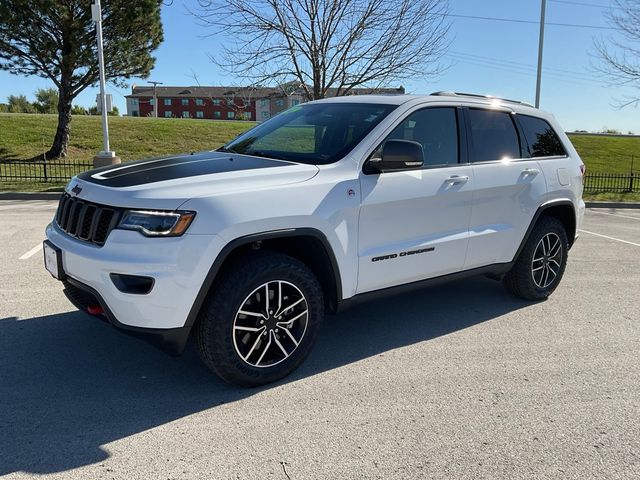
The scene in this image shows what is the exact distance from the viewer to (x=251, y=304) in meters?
3.44

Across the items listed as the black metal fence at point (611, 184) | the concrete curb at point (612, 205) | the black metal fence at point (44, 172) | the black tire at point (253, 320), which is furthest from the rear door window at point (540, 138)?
the black metal fence at point (611, 184)

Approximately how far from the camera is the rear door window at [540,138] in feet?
17.1

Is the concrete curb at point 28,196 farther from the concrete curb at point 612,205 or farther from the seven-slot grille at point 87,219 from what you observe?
the concrete curb at point 612,205

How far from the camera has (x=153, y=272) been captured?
3031 mm

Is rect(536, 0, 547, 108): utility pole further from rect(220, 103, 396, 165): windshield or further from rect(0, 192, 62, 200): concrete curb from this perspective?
rect(220, 103, 396, 165): windshield

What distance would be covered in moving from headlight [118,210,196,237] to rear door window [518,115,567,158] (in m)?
3.48

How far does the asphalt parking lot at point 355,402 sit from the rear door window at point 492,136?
1.45 m

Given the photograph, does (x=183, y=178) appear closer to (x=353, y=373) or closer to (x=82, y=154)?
(x=353, y=373)

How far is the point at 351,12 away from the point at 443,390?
10827mm

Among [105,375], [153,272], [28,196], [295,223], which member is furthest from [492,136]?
[28,196]

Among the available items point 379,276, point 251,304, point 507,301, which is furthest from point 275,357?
point 507,301

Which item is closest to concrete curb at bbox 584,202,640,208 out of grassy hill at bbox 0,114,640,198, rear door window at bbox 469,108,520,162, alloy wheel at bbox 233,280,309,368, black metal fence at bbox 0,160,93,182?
rear door window at bbox 469,108,520,162

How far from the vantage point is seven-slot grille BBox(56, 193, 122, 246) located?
321 cm

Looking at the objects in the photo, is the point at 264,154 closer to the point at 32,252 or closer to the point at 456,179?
the point at 456,179
